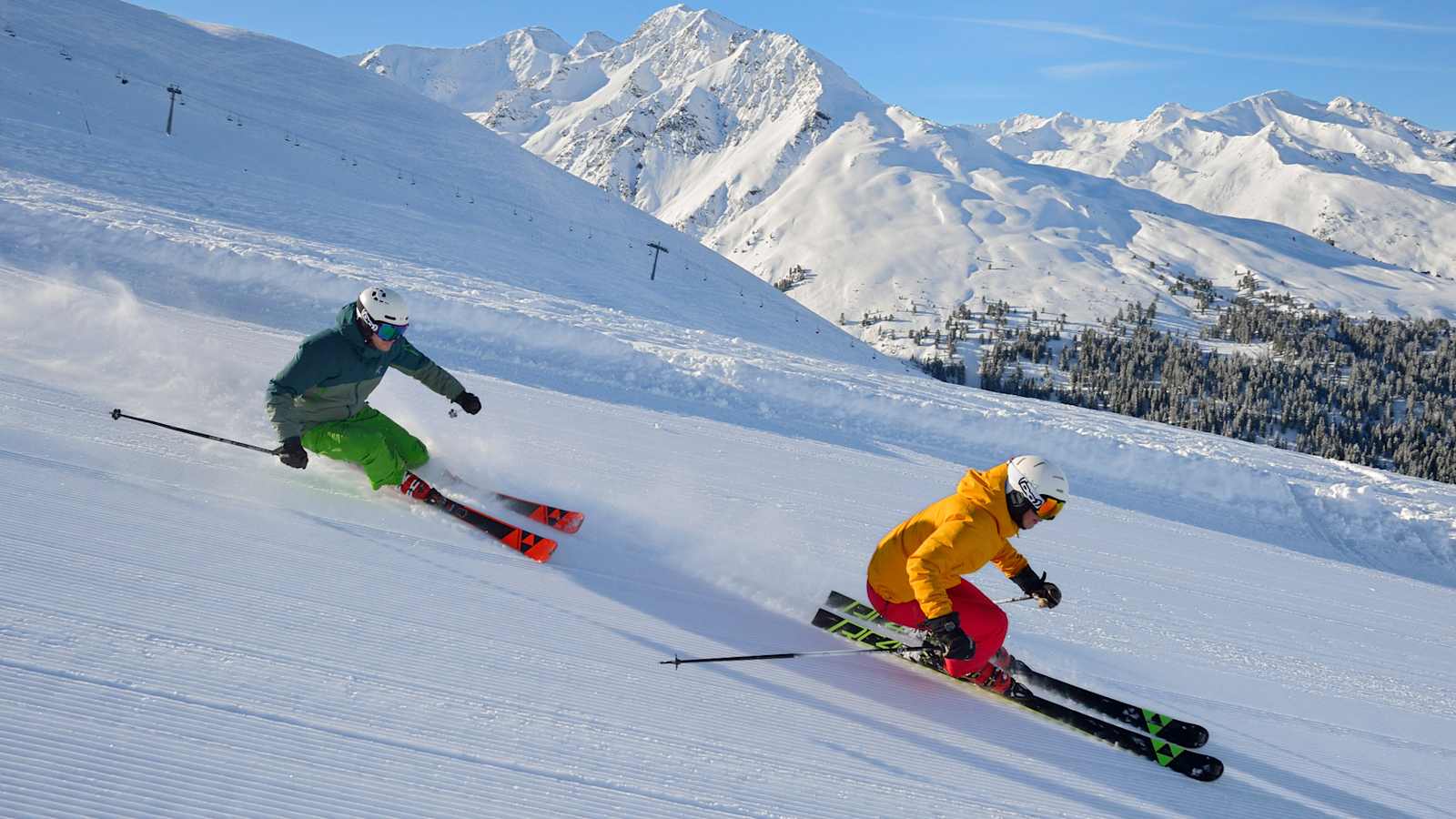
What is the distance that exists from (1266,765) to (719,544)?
413 cm

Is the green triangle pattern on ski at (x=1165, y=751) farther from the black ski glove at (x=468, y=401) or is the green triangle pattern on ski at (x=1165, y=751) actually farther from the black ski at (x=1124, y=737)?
the black ski glove at (x=468, y=401)

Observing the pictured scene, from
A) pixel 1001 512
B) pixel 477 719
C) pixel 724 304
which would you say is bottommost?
pixel 477 719

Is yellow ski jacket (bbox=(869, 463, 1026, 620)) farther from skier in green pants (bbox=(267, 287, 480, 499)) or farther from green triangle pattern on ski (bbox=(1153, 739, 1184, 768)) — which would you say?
skier in green pants (bbox=(267, 287, 480, 499))

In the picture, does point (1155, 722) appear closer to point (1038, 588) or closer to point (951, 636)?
point (1038, 588)

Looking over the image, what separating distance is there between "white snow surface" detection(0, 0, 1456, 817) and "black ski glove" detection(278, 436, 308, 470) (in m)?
0.30

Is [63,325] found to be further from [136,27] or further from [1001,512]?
[136,27]

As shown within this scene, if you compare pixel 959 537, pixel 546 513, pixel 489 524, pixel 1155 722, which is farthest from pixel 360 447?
pixel 1155 722

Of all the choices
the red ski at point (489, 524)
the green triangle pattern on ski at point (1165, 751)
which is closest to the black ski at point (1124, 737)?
the green triangle pattern on ski at point (1165, 751)

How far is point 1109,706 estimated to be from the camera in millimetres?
5188

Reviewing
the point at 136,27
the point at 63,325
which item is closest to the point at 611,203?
the point at 136,27

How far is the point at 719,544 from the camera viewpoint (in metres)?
6.93

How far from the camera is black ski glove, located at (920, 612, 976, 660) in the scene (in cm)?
462

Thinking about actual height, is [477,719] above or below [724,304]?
below

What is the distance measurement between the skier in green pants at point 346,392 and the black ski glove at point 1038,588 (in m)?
4.69
